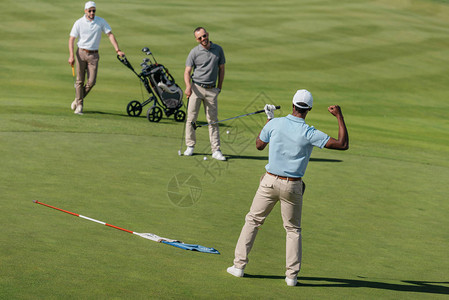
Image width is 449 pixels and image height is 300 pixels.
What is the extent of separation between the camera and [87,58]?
646 inches

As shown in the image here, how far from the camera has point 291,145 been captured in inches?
262

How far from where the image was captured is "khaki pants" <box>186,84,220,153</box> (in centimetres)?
1283

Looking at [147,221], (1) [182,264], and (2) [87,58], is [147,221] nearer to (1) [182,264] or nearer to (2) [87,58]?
(1) [182,264]

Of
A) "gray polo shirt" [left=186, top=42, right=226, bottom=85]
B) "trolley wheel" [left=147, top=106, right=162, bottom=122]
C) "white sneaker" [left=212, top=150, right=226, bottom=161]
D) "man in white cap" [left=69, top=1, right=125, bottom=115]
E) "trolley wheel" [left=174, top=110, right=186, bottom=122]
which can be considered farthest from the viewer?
"trolley wheel" [left=174, top=110, right=186, bottom=122]

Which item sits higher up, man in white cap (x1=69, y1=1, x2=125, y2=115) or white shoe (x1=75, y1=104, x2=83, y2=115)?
man in white cap (x1=69, y1=1, x2=125, y2=115)

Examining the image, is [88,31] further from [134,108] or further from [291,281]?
[291,281]

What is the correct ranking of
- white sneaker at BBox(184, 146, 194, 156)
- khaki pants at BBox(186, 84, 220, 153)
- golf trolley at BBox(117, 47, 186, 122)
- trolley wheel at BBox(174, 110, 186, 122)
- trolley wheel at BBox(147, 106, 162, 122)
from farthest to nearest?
trolley wheel at BBox(174, 110, 186, 122) → trolley wheel at BBox(147, 106, 162, 122) → golf trolley at BBox(117, 47, 186, 122) → white sneaker at BBox(184, 146, 194, 156) → khaki pants at BBox(186, 84, 220, 153)

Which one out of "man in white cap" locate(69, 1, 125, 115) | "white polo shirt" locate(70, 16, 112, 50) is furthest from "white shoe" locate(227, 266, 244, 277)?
"white polo shirt" locate(70, 16, 112, 50)

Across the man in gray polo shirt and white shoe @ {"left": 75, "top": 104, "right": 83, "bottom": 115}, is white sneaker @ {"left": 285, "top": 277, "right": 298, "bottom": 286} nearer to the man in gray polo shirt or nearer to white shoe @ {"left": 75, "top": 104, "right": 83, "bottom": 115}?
the man in gray polo shirt

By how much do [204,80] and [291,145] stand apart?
246 inches

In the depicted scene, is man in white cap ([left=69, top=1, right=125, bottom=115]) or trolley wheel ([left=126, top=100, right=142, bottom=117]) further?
trolley wheel ([left=126, top=100, right=142, bottom=117])

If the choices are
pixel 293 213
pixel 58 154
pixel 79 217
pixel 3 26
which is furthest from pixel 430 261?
pixel 3 26

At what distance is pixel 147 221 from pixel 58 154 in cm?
423

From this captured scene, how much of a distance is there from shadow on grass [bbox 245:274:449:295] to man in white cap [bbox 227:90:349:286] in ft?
0.87
